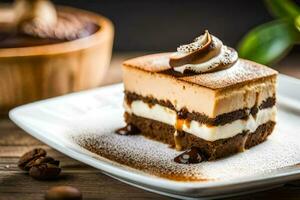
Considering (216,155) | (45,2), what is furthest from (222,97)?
(45,2)

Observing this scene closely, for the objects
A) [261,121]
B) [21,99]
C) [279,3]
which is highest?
[279,3]

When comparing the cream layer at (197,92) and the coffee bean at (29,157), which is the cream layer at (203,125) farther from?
the coffee bean at (29,157)

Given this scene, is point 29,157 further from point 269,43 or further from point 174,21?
point 174,21

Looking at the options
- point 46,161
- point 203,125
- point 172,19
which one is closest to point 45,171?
point 46,161

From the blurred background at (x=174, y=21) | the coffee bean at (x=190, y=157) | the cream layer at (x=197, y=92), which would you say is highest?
the cream layer at (x=197, y=92)

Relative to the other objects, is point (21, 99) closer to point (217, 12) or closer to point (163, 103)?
point (163, 103)

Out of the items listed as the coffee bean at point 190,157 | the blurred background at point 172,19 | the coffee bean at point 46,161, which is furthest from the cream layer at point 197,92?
the blurred background at point 172,19
